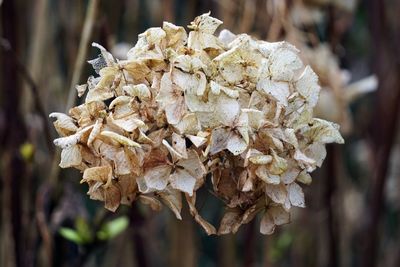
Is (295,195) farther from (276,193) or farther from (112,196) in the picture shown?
(112,196)

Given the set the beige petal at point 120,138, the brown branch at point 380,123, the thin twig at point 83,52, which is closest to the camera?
the beige petal at point 120,138

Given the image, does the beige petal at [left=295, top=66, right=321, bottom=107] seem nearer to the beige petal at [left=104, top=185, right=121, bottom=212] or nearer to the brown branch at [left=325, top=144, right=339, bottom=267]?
the beige petal at [left=104, top=185, right=121, bottom=212]

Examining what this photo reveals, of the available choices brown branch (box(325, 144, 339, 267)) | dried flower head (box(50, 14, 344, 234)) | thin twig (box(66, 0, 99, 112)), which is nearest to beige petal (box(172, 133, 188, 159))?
dried flower head (box(50, 14, 344, 234))

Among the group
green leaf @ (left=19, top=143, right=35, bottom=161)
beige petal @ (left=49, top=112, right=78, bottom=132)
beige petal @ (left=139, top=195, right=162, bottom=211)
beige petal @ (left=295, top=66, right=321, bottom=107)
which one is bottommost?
green leaf @ (left=19, top=143, right=35, bottom=161)

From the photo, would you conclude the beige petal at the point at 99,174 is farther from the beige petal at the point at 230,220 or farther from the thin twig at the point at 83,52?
the thin twig at the point at 83,52

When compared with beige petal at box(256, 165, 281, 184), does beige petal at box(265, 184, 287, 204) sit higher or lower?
lower

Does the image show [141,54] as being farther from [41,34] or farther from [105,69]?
[41,34]

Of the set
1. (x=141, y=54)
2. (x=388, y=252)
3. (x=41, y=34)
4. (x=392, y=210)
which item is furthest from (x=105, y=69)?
(x=392, y=210)

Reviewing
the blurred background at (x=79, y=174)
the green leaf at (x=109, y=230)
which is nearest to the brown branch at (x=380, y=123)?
the blurred background at (x=79, y=174)
